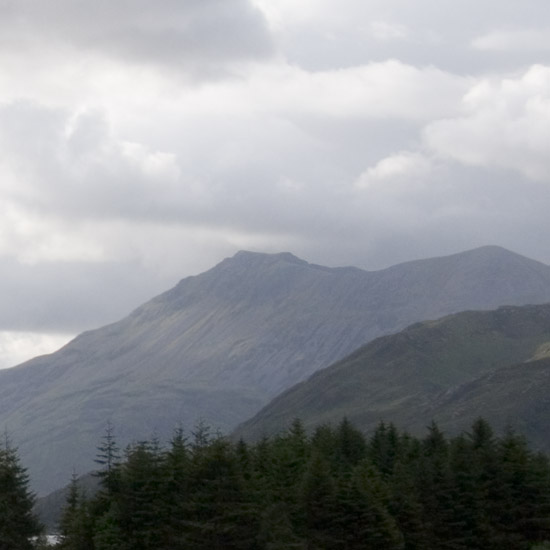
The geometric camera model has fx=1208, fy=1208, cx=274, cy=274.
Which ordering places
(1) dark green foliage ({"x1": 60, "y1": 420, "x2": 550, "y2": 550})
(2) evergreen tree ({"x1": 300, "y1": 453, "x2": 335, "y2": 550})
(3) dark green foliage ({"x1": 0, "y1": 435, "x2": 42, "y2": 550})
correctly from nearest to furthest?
(1) dark green foliage ({"x1": 60, "y1": 420, "x2": 550, "y2": 550}), (2) evergreen tree ({"x1": 300, "y1": 453, "x2": 335, "y2": 550}), (3) dark green foliage ({"x1": 0, "y1": 435, "x2": 42, "y2": 550})

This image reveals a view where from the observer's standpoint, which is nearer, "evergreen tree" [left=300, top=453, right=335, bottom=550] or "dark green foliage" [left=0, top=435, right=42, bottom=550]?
"evergreen tree" [left=300, top=453, right=335, bottom=550]

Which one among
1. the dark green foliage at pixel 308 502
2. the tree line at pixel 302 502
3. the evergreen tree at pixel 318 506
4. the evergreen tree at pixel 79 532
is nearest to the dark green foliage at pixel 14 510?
the tree line at pixel 302 502

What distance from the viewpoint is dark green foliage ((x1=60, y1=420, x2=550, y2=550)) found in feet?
239

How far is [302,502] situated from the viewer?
7475 centimetres

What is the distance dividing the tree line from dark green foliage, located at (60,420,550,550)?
0.25ft

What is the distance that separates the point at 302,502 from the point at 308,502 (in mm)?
482

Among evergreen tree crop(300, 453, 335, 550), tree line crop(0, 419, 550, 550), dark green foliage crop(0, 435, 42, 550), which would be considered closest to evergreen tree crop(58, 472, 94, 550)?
tree line crop(0, 419, 550, 550)

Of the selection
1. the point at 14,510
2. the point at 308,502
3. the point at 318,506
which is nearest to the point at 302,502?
the point at 308,502

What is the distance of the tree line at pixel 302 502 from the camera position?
72.8 metres

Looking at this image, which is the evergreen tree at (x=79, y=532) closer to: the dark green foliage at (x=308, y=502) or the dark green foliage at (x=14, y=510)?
the dark green foliage at (x=308, y=502)

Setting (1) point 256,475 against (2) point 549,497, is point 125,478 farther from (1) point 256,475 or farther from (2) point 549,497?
(2) point 549,497

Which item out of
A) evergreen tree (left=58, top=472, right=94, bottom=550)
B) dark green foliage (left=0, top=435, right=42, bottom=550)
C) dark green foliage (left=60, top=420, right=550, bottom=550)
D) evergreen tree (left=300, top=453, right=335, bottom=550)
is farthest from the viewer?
dark green foliage (left=0, top=435, right=42, bottom=550)

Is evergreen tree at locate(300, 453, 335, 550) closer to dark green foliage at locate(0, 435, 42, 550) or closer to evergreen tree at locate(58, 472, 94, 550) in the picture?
evergreen tree at locate(58, 472, 94, 550)

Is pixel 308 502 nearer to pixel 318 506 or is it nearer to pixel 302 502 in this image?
pixel 302 502
